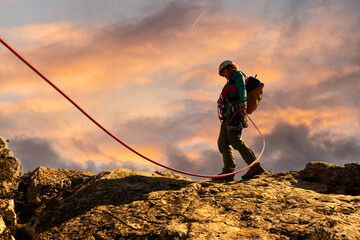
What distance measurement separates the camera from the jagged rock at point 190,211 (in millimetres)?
7398

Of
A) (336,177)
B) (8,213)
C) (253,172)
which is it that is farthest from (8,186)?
(336,177)

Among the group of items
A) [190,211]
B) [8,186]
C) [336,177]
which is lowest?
[190,211]

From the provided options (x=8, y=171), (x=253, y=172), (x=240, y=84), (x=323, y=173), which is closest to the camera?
(x=8, y=171)

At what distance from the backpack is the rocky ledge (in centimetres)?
244

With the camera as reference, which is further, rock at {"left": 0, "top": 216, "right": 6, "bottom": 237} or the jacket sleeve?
the jacket sleeve

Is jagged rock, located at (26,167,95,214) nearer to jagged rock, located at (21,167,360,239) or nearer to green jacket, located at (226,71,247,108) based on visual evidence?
jagged rock, located at (21,167,360,239)

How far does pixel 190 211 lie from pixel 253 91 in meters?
4.84

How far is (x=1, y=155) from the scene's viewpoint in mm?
11305

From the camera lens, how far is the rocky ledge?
7500mm

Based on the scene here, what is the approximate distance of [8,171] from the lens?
1047 centimetres

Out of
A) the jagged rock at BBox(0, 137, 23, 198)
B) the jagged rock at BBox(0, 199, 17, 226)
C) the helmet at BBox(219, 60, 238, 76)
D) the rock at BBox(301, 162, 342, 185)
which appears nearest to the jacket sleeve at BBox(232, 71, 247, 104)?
the helmet at BBox(219, 60, 238, 76)

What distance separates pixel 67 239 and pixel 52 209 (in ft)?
5.00

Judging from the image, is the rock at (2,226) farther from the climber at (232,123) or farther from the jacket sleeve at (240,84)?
the jacket sleeve at (240,84)

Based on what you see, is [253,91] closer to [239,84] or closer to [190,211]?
[239,84]
